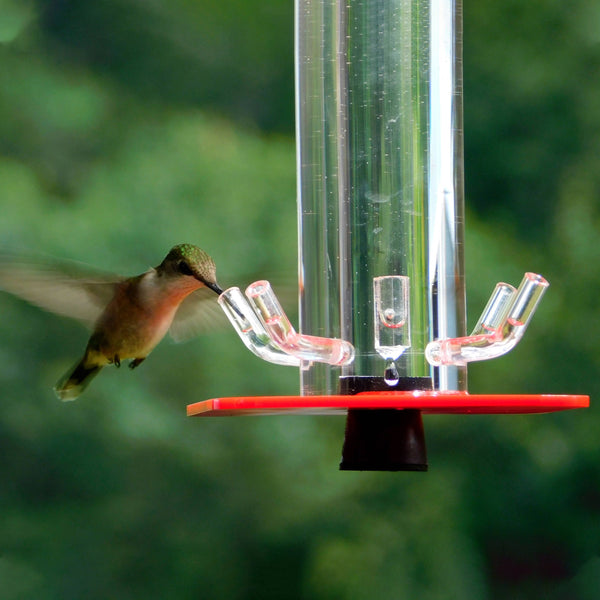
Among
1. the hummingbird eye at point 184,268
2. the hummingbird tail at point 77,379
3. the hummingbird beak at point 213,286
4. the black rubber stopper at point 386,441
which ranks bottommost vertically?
the black rubber stopper at point 386,441

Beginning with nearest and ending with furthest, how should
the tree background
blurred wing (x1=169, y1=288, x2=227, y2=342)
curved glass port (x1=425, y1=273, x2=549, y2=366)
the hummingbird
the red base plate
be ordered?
1. the red base plate
2. curved glass port (x1=425, y1=273, x2=549, y2=366)
3. the hummingbird
4. blurred wing (x1=169, y1=288, x2=227, y2=342)
5. the tree background

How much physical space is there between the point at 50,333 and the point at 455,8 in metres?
1.93

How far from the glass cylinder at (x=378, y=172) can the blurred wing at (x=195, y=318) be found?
2.72 ft

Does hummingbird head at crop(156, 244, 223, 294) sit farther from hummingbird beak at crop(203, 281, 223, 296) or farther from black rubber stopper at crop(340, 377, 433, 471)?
black rubber stopper at crop(340, 377, 433, 471)

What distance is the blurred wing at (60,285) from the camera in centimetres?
215

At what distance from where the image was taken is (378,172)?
5.27 ft

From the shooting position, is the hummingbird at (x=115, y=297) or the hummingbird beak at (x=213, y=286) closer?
the hummingbird beak at (x=213, y=286)

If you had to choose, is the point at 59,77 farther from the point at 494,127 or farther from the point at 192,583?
the point at 192,583

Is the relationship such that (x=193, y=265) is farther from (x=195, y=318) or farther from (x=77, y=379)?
(x=77, y=379)

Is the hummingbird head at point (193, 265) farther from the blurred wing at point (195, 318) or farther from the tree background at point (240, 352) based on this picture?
the tree background at point (240, 352)

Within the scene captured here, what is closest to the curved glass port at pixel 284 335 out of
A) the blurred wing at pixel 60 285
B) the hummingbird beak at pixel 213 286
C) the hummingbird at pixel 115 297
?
the hummingbird beak at pixel 213 286

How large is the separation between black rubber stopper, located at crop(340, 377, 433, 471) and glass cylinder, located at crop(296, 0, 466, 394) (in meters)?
0.09

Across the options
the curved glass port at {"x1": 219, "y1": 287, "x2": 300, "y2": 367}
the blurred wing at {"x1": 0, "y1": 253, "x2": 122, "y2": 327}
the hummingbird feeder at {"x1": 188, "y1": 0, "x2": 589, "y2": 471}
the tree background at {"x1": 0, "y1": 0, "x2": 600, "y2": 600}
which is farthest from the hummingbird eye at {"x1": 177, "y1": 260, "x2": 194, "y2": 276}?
the tree background at {"x1": 0, "y1": 0, "x2": 600, "y2": 600}

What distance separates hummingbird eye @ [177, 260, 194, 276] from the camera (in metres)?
2.01
